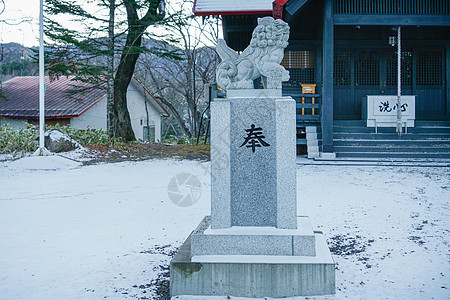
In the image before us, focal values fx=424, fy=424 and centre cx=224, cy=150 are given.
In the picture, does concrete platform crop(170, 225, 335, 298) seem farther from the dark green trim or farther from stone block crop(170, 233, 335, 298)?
the dark green trim

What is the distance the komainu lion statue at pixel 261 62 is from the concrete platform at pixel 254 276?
171 centimetres

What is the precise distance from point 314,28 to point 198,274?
40.0ft

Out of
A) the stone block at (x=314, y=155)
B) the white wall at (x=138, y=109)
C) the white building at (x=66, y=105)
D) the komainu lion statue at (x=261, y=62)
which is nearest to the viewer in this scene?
the komainu lion statue at (x=261, y=62)

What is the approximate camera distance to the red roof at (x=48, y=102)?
833 inches

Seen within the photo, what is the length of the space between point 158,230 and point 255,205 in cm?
213

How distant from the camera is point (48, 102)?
22531mm

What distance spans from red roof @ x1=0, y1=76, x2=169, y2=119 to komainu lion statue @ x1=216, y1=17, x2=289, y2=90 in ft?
53.8

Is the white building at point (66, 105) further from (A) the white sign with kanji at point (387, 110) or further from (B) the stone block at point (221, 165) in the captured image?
(B) the stone block at point (221, 165)

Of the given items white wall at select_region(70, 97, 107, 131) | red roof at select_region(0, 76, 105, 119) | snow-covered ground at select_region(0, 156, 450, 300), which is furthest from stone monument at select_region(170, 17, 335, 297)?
white wall at select_region(70, 97, 107, 131)

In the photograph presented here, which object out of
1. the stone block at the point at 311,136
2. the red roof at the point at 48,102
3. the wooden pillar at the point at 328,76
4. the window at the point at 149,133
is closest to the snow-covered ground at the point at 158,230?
the wooden pillar at the point at 328,76

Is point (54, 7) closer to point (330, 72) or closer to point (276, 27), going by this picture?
point (330, 72)

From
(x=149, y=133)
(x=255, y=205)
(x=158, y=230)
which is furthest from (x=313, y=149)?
(x=149, y=133)

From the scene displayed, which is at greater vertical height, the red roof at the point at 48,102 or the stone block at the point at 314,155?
the red roof at the point at 48,102

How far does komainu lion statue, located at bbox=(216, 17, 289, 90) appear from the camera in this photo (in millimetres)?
4281
